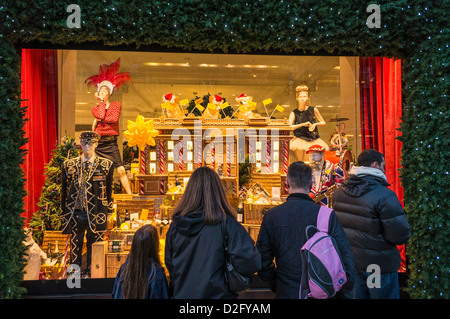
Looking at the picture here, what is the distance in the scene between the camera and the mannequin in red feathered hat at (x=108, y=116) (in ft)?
18.9

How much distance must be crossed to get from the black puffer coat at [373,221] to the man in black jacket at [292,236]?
85cm

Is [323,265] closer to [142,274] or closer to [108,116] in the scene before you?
[142,274]

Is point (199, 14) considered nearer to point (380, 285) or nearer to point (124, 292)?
point (124, 292)

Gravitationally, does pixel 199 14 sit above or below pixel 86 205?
above

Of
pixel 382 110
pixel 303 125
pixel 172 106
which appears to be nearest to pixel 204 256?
pixel 172 106

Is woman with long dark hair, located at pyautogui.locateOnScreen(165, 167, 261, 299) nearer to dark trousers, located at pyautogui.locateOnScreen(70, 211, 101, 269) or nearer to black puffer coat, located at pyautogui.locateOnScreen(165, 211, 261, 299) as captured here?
black puffer coat, located at pyautogui.locateOnScreen(165, 211, 261, 299)

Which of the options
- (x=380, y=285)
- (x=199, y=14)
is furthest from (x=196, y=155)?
(x=380, y=285)

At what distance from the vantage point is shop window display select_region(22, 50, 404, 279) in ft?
19.0

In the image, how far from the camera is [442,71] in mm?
4160

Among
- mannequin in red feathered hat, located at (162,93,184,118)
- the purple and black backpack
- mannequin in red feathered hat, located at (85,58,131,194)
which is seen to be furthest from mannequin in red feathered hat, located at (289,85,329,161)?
the purple and black backpack

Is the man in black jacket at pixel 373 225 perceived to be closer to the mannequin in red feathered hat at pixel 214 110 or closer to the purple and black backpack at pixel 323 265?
the purple and black backpack at pixel 323 265

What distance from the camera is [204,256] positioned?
245 centimetres

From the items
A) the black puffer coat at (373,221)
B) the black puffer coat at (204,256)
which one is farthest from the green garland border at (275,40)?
the black puffer coat at (204,256)

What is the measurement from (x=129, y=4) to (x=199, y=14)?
2.50ft
